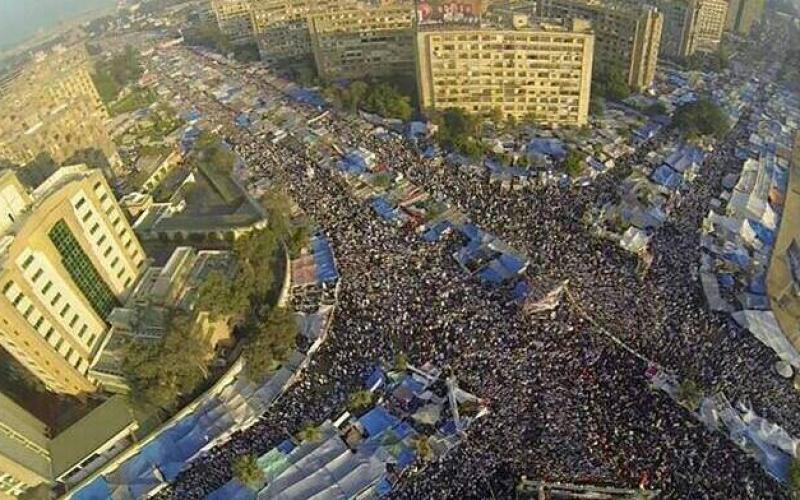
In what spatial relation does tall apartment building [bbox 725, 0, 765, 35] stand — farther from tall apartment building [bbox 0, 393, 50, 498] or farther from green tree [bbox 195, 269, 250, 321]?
tall apartment building [bbox 0, 393, 50, 498]

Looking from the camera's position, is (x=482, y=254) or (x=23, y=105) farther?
(x=23, y=105)

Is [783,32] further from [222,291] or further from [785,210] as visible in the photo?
[222,291]

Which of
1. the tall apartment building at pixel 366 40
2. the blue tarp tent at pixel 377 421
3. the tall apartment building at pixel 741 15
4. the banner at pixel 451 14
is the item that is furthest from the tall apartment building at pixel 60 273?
the tall apartment building at pixel 741 15

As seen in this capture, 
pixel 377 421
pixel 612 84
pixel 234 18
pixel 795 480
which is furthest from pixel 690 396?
pixel 234 18

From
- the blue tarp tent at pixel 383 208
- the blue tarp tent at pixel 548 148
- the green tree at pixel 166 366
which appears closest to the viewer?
the green tree at pixel 166 366

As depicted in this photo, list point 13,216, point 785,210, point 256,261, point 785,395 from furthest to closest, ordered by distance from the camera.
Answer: point 785,210 < point 256,261 < point 13,216 < point 785,395

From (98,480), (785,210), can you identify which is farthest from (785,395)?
(98,480)

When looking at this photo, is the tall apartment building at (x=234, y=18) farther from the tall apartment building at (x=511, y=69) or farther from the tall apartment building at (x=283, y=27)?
the tall apartment building at (x=511, y=69)
